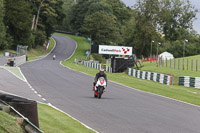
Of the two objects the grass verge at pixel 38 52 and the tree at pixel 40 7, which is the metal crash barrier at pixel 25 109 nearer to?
the grass verge at pixel 38 52

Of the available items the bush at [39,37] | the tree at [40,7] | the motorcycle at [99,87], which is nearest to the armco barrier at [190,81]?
the motorcycle at [99,87]

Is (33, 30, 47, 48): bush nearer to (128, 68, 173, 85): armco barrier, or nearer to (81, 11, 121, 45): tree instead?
(81, 11, 121, 45): tree

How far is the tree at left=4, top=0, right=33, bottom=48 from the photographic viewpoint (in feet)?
282

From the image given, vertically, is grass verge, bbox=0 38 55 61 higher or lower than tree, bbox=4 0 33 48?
lower

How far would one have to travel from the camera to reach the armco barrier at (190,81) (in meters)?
33.2

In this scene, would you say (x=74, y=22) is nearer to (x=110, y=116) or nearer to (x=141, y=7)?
(x=141, y=7)

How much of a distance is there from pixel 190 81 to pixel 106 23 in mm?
81285

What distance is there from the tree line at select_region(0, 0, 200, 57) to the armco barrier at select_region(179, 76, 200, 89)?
40658mm

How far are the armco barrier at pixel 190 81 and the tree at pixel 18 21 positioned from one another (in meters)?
56.6

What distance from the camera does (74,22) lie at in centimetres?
14462

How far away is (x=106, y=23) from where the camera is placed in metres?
114

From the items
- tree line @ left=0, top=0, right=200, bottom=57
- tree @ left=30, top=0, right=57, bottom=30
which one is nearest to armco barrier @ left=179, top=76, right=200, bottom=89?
tree line @ left=0, top=0, right=200, bottom=57

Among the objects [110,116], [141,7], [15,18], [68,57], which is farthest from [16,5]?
[110,116]

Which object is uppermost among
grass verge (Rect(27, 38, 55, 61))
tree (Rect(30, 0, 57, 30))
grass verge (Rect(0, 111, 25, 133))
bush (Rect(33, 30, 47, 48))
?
tree (Rect(30, 0, 57, 30))
